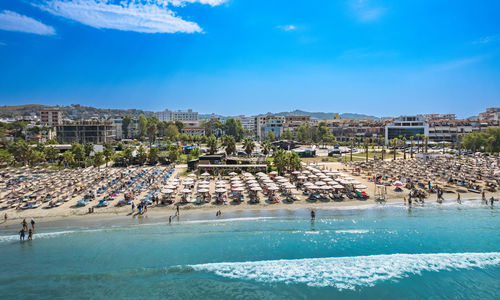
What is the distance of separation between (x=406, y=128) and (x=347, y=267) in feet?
338

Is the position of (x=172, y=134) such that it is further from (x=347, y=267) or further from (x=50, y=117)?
(x=347, y=267)

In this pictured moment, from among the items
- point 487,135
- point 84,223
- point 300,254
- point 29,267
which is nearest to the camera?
point 29,267

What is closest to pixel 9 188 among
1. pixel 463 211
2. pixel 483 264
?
pixel 483 264

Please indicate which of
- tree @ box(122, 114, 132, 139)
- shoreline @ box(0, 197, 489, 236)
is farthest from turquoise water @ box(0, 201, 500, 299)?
tree @ box(122, 114, 132, 139)

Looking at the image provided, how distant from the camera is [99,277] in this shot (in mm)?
17312

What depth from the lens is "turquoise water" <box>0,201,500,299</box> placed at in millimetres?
16125

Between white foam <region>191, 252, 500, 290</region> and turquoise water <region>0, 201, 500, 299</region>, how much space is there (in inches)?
2.4

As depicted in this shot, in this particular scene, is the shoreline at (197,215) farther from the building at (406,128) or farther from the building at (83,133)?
the building at (406,128)

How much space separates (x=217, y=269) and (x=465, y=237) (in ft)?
62.5

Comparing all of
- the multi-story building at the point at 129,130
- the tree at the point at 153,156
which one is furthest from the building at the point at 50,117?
the tree at the point at 153,156

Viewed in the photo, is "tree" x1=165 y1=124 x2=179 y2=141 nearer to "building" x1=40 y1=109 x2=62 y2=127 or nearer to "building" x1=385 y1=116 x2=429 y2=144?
"building" x1=40 y1=109 x2=62 y2=127

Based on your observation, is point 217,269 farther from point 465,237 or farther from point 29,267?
point 465,237

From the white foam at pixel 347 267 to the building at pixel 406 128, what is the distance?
9514 cm

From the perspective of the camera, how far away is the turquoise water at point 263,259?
16.1 metres
